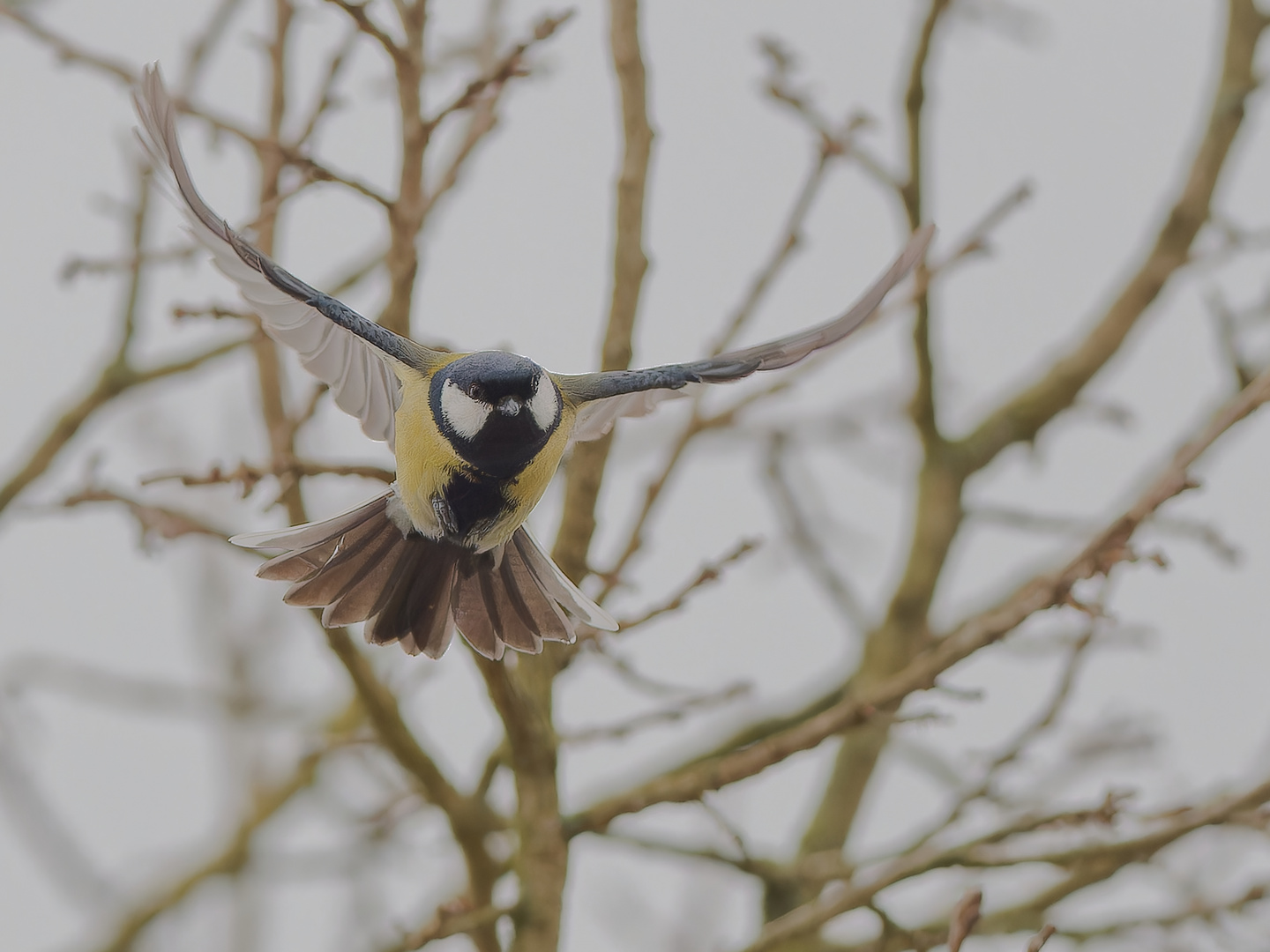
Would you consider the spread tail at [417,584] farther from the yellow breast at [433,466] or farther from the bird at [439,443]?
the yellow breast at [433,466]

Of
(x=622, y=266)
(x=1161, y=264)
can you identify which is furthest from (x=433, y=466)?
(x=1161, y=264)

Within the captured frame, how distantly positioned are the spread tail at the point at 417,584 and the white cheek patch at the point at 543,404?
250 mm

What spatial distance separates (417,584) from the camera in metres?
2.51

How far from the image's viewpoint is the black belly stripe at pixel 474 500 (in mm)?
2189

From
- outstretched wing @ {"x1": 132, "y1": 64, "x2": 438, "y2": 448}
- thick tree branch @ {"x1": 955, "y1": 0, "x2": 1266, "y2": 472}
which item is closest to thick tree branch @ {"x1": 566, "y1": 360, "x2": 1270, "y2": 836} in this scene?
outstretched wing @ {"x1": 132, "y1": 64, "x2": 438, "y2": 448}

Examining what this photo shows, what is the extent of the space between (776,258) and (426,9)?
33.3 inches

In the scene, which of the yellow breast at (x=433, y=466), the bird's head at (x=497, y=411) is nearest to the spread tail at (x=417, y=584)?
the yellow breast at (x=433, y=466)

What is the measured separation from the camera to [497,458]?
2150mm

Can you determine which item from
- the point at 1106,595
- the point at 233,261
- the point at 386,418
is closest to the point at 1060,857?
the point at 1106,595

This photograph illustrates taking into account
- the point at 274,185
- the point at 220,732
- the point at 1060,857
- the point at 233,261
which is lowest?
the point at 1060,857

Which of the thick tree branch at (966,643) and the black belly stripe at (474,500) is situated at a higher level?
the black belly stripe at (474,500)

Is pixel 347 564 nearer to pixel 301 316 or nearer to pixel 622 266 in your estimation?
pixel 301 316

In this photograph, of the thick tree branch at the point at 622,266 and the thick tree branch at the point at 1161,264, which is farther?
the thick tree branch at the point at 1161,264

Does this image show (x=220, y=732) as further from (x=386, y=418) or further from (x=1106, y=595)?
(x=1106, y=595)
